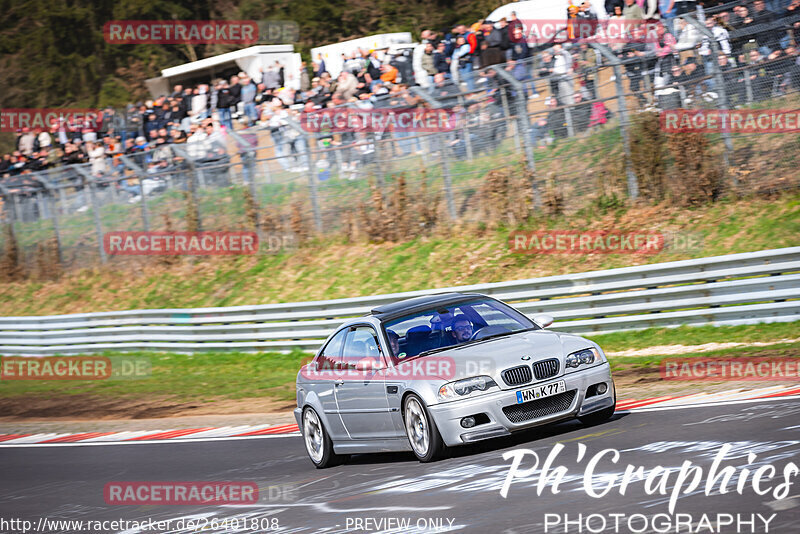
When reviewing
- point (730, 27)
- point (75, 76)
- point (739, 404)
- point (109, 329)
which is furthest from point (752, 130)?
point (75, 76)

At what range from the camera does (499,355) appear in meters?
8.59

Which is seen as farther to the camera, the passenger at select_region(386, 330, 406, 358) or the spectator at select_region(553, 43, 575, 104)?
the spectator at select_region(553, 43, 575, 104)

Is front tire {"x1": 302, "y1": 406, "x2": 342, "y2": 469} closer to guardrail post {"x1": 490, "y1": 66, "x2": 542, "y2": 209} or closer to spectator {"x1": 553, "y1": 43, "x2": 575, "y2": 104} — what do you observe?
spectator {"x1": 553, "y1": 43, "x2": 575, "y2": 104}

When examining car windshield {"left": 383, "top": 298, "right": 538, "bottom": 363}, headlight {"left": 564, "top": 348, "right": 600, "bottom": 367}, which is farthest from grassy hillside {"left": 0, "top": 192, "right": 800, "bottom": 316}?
headlight {"left": 564, "top": 348, "right": 600, "bottom": 367}

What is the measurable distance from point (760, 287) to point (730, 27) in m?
5.19

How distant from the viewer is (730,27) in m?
17.1

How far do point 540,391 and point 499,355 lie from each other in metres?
0.46

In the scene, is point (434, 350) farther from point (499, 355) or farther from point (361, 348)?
point (361, 348)

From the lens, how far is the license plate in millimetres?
8352

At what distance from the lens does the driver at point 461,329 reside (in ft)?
30.3

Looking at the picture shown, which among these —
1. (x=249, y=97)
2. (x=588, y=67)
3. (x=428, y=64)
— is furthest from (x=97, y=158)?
(x=588, y=67)

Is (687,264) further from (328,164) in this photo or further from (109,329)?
(109,329)

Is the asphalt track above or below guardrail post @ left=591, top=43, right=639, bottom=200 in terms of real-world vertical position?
below

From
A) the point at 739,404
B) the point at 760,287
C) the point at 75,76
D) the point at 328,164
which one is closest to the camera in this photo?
the point at 739,404
